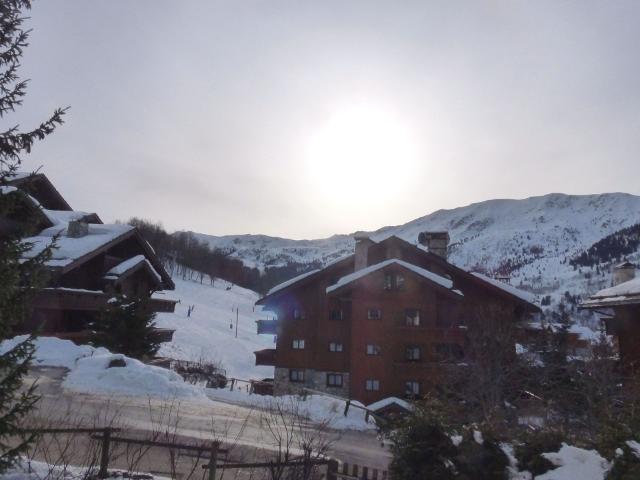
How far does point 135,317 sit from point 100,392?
609 cm

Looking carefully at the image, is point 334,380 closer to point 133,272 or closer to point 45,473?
point 133,272

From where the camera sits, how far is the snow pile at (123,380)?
18734 mm

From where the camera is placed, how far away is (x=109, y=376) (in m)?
19.6

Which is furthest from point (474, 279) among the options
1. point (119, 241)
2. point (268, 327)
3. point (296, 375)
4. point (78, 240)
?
point (78, 240)

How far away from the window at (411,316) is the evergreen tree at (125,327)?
47.0 feet

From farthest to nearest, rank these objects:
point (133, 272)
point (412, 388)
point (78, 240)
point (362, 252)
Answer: point (362, 252) → point (133, 272) → point (78, 240) → point (412, 388)

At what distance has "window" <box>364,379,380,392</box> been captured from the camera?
28703 millimetres

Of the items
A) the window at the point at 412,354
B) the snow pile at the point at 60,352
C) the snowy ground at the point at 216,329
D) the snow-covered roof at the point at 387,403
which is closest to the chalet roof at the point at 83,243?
the snow pile at the point at 60,352

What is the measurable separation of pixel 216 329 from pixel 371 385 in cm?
4117

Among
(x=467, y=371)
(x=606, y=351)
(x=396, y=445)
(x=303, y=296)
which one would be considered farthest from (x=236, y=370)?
(x=396, y=445)

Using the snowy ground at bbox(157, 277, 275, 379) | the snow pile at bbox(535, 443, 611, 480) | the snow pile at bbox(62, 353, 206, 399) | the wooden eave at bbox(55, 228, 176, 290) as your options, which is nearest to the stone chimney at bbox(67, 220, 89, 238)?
the wooden eave at bbox(55, 228, 176, 290)

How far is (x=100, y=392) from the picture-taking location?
18219 mm

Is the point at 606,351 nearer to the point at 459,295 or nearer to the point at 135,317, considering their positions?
the point at 459,295

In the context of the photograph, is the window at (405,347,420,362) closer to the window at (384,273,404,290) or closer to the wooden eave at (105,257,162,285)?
the window at (384,273,404,290)
